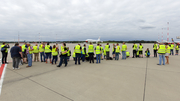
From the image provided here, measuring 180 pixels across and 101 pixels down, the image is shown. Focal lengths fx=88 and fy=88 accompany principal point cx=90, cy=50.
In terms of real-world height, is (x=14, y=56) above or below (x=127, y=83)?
above

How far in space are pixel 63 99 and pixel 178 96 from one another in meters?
3.77

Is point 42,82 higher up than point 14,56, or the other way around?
point 14,56

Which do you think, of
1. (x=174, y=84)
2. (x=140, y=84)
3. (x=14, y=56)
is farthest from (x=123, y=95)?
(x=14, y=56)

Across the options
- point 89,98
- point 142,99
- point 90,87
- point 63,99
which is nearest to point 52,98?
point 63,99

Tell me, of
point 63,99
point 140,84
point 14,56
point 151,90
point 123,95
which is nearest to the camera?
point 63,99

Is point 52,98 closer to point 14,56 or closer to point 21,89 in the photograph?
point 21,89

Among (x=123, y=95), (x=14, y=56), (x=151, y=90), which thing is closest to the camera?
(x=123, y=95)

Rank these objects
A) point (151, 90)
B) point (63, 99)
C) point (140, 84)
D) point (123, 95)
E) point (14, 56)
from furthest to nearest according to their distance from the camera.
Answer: point (14, 56), point (140, 84), point (151, 90), point (123, 95), point (63, 99)

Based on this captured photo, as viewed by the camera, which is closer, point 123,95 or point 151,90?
point 123,95

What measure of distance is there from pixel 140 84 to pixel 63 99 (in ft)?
10.3

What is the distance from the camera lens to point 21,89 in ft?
10.9

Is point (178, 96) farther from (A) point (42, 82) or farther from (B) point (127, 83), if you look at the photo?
(A) point (42, 82)

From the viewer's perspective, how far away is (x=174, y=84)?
3.78m

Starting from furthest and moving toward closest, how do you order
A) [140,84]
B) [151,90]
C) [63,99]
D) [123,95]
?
[140,84], [151,90], [123,95], [63,99]
